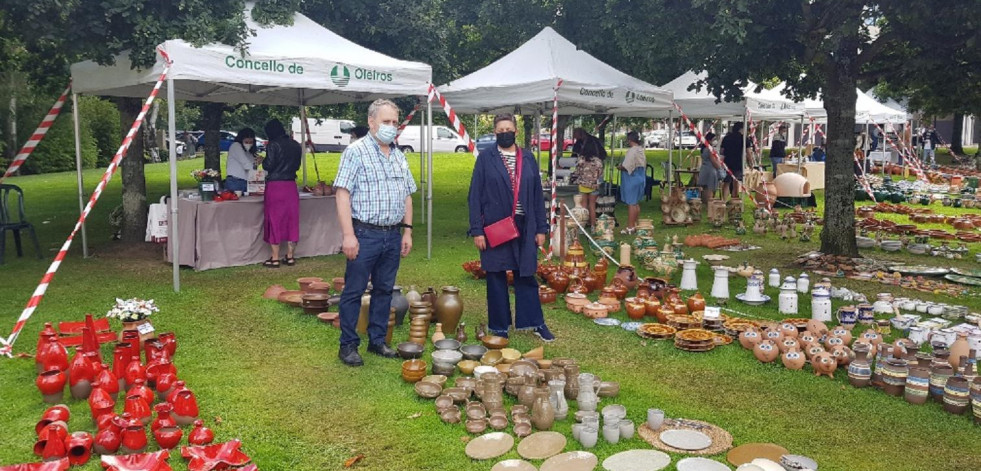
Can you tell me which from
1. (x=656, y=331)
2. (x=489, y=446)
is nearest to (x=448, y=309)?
(x=656, y=331)

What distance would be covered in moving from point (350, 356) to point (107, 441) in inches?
70.2

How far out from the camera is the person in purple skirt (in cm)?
848

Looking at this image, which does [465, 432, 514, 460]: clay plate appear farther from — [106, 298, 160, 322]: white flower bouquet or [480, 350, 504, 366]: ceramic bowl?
[106, 298, 160, 322]: white flower bouquet

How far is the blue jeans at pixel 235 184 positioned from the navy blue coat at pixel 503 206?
15.9ft

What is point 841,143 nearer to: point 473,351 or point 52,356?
point 473,351

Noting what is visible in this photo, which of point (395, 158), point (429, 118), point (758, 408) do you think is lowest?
point (758, 408)

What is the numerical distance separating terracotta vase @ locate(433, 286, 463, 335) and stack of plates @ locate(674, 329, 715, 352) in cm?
173

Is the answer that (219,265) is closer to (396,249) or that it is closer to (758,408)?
(396,249)

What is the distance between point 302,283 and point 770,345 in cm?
421

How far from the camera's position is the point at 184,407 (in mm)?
4113

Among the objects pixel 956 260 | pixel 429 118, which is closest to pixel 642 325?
pixel 429 118

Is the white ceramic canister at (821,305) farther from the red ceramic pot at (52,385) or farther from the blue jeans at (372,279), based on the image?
the red ceramic pot at (52,385)

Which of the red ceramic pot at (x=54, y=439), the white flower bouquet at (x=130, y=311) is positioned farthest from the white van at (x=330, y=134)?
the red ceramic pot at (x=54, y=439)

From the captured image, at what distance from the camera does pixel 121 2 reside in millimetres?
8016
